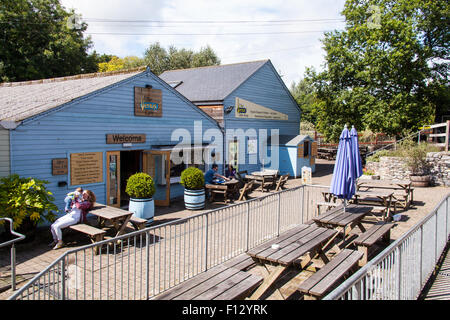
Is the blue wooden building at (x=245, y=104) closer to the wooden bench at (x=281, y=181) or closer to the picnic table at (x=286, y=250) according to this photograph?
the wooden bench at (x=281, y=181)

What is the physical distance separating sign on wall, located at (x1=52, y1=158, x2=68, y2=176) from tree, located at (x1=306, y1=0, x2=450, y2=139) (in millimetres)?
19738

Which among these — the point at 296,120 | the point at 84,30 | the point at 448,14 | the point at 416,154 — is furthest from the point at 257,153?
the point at 84,30

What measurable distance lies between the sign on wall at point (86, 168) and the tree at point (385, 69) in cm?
1864

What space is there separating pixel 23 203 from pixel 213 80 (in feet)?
47.5

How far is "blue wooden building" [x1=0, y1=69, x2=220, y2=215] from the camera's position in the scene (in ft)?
31.0

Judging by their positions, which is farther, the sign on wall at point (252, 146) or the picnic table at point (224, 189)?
the sign on wall at point (252, 146)

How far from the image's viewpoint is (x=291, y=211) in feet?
32.0

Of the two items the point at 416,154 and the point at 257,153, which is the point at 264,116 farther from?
the point at 416,154

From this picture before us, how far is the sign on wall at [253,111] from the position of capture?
60.9 ft

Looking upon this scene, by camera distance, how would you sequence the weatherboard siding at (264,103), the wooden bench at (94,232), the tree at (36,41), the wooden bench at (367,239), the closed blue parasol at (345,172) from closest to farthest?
1. the wooden bench at (367,239)
2. the wooden bench at (94,232)
3. the closed blue parasol at (345,172)
4. the weatherboard siding at (264,103)
5. the tree at (36,41)

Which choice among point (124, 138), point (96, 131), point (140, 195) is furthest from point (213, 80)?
point (140, 195)

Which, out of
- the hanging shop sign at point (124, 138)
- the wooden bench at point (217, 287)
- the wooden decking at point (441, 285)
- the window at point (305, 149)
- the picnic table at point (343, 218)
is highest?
the hanging shop sign at point (124, 138)

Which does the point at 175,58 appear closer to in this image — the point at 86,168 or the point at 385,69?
the point at 385,69

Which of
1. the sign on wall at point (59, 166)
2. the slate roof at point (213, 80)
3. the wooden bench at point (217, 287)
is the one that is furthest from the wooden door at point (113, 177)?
the wooden bench at point (217, 287)
